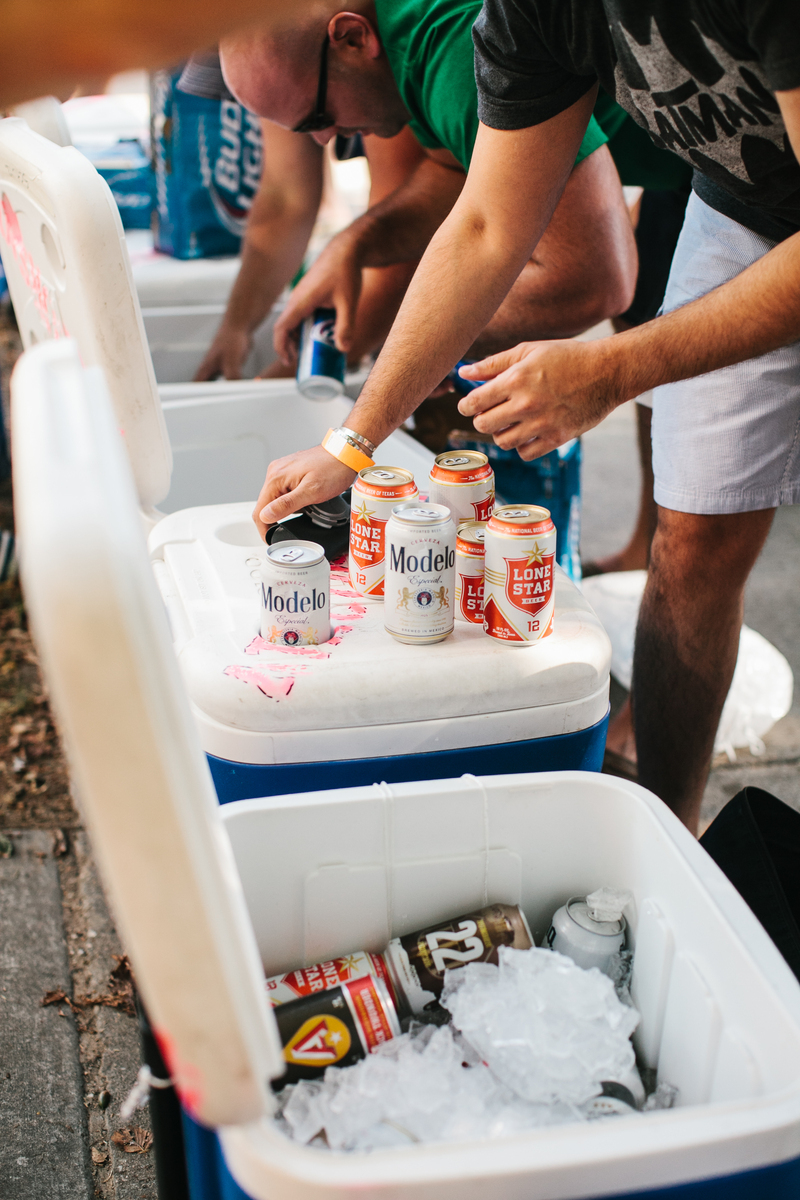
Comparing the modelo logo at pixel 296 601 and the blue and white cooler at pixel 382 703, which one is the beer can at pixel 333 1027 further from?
the modelo logo at pixel 296 601

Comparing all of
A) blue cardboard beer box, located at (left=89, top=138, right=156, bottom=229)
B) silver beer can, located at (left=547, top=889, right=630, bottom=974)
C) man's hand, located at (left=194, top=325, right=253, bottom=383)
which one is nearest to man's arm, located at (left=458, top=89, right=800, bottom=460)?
silver beer can, located at (left=547, top=889, right=630, bottom=974)

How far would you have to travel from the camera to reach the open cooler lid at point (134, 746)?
48 centimetres

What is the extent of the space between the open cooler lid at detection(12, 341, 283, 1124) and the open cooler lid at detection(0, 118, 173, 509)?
2.31ft

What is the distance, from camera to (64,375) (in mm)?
593

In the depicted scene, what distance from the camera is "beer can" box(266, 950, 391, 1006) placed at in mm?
923

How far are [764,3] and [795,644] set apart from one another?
184 centimetres

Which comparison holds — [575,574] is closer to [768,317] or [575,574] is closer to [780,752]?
[780,752]

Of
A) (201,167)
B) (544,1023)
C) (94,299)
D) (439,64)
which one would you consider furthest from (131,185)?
(544,1023)

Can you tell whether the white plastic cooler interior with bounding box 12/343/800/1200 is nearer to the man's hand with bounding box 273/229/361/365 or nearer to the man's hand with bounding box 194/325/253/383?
the man's hand with bounding box 273/229/361/365

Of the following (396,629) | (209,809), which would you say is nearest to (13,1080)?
(396,629)

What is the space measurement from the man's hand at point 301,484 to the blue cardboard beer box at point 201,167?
179 centimetres

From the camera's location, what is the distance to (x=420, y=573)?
1.02 meters

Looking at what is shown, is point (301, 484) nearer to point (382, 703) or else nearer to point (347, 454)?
point (347, 454)

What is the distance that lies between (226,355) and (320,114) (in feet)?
2.23
